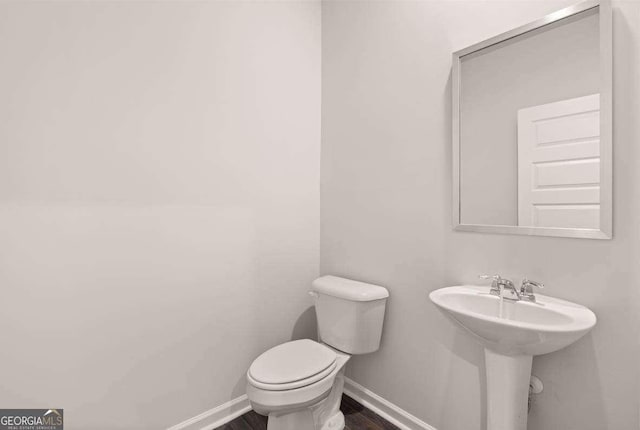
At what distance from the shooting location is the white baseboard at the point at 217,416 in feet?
5.24

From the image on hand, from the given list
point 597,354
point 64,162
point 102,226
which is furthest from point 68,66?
point 597,354

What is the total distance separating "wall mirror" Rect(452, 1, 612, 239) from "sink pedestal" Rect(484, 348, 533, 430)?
492mm

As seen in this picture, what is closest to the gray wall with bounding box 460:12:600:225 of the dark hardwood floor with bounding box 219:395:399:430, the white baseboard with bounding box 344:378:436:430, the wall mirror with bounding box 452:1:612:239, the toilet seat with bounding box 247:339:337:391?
the wall mirror with bounding box 452:1:612:239

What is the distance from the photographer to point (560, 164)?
116cm

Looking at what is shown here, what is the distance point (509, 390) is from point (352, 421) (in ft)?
3.08

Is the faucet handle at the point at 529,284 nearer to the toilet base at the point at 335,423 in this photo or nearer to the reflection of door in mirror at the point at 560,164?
the reflection of door in mirror at the point at 560,164

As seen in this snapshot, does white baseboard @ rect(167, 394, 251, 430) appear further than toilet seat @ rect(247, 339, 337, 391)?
Yes

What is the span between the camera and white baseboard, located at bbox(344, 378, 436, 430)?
1624 mm

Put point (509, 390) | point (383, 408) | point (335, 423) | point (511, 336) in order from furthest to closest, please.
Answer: point (383, 408) → point (335, 423) → point (509, 390) → point (511, 336)

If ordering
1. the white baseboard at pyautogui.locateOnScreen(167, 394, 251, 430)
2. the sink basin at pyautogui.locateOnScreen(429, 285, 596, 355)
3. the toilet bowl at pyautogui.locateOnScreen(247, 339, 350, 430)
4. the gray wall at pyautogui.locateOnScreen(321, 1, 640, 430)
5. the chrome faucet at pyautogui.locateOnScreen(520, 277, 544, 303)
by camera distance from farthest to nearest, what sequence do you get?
the white baseboard at pyautogui.locateOnScreen(167, 394, 251, 430), the toilet bowl at pyautogui.locateOnScreen(247, 339, 350, 430), the chrome faucet at pyautogui.locateOnScreen(520, 277, 544, 303), the gray wall at pyautogui.locateOnScreen(321, 1, 640, 430), the sink basin at pyautogui.locateOnScreen(429, 285, 596, 355)

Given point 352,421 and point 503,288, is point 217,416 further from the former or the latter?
point 503,288

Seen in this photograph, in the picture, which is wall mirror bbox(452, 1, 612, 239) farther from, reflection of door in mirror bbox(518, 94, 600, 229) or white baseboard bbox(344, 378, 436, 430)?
white baseboard bbox(344, 378, 436, 430)

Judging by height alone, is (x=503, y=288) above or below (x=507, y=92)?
below

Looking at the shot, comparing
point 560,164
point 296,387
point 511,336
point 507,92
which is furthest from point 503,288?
point 296,387
